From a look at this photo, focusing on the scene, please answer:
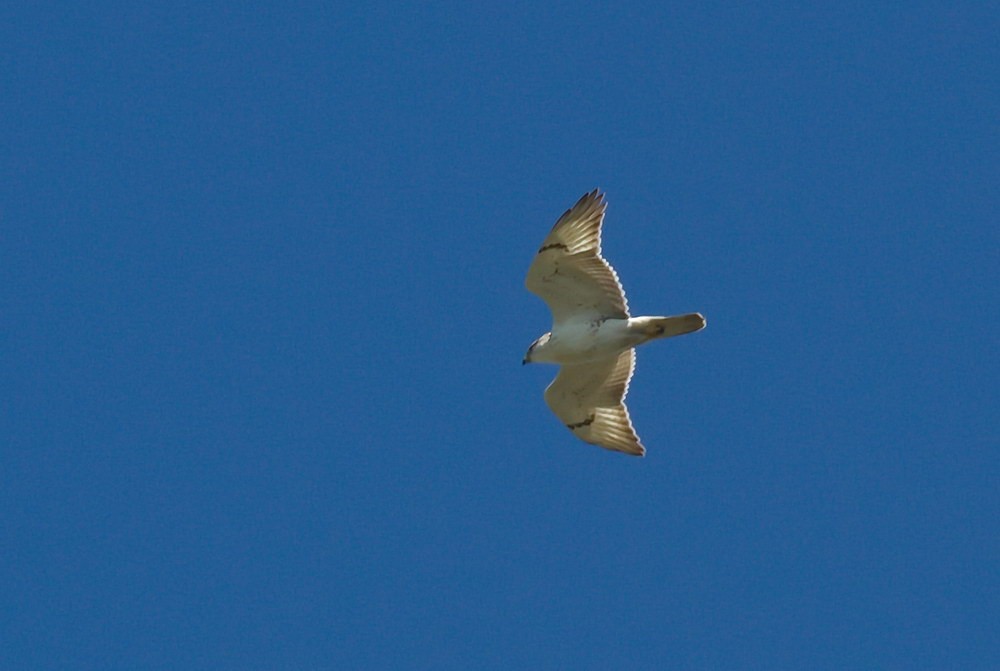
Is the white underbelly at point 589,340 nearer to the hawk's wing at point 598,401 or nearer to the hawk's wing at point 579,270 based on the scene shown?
the hawk's wing at point 579,270

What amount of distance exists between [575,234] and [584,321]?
1.21 m

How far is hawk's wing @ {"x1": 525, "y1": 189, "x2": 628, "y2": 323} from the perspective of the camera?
19078 mm

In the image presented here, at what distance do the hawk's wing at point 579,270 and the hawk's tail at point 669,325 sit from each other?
0.41m

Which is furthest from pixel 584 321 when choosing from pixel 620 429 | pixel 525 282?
pixel 620 429

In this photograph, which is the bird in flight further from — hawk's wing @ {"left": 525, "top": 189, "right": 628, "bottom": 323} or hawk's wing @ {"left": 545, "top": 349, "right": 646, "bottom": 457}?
hawk's wing @ {"left": 545, "top": 349, "right": 646, "bottom": 457}

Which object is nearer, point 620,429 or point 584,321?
point 584,321

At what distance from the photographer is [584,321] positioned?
19.5 meters

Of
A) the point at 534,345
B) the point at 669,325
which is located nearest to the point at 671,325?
the point at 669,325

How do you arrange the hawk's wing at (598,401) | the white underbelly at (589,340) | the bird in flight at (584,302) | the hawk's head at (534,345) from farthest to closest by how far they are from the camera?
the hawk's wing at (598,401), the hawk's head at (534,345), the white underbelly at (589,340), the bird in flight at (584,302)

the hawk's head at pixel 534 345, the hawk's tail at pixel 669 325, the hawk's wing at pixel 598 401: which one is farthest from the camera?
the hawk's wing at pixel 598 401

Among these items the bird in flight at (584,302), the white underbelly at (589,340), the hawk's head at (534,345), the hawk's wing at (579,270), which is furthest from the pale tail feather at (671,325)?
the hawk's head at (534,345)

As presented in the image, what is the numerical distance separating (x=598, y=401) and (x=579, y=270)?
2.84m

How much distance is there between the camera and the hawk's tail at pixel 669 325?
18.7 m

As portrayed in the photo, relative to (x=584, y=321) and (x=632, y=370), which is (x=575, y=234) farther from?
(x=632, y=370)
